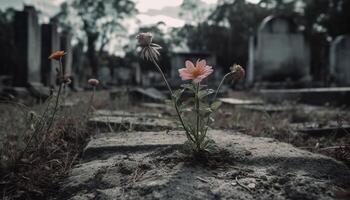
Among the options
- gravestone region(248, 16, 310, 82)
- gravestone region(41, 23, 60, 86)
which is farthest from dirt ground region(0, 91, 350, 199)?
gravestone region(248, 16, 310, 82)

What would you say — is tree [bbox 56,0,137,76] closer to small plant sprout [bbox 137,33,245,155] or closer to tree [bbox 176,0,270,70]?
tree [bbox 176,0,270,70]

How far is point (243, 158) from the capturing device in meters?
1.62

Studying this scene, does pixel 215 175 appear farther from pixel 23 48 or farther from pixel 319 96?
pixel 23 48

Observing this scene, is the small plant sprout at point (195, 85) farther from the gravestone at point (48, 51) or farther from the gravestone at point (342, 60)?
the gravestone at point (342, 60)

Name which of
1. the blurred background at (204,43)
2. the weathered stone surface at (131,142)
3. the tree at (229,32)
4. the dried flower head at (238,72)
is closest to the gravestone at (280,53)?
the blurred background at (204,43)

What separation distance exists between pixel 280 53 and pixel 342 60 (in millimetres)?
2557

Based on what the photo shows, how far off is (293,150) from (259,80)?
32.6 feet

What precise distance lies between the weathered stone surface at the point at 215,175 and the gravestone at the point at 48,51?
711 cm

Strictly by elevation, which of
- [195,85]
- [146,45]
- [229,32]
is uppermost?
[229,32]

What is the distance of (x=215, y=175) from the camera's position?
143 centimetres

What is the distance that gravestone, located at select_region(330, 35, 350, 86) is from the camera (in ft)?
39.5

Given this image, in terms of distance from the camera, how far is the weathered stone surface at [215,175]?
4.17 ft

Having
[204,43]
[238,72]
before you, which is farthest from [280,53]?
[204,43]

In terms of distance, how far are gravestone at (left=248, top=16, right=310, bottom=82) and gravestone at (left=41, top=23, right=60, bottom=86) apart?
6107mm
